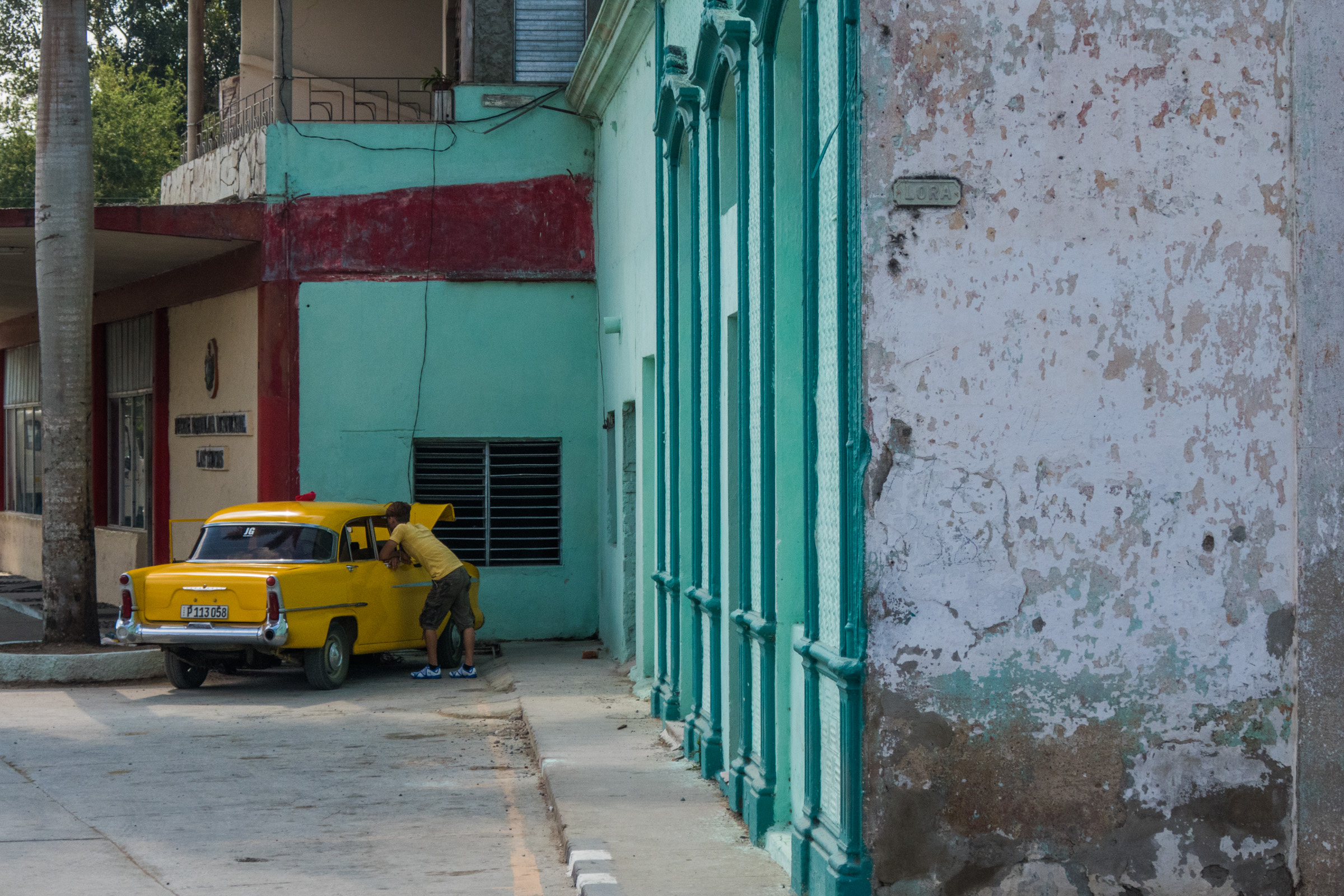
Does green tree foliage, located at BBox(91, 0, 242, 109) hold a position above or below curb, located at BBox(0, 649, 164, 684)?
above

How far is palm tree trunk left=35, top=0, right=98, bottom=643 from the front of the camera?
44.5ft

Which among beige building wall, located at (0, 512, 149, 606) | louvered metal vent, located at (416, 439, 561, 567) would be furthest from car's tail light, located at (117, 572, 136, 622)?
beige building wall, located at (0, 512, 149, 606)

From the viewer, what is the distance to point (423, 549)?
13.5 m

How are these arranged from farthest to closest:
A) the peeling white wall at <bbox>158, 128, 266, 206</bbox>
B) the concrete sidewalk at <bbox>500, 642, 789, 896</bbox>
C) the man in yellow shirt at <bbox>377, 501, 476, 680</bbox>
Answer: the peeling white wall at <bbox>158, 128, 266, 206</bbox> → the man in yellow shirt at <bbox>377, 501, 476, 680</bbox> → the concrete sidewalk at <bbox>500, 642, 789, 896</bbox>

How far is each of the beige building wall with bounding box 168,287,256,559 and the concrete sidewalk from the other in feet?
17.8

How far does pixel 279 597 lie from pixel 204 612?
71 centimetres

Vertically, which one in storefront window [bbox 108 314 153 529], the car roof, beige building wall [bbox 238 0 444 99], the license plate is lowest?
the license plate

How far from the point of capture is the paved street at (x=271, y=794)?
686cm

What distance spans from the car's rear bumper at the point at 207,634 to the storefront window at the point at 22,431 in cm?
1230

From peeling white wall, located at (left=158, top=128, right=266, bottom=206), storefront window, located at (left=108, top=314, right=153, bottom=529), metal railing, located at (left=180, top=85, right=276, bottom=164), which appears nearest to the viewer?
peeling white wall, located at (left=158, top=128, right=266, bottom=206)

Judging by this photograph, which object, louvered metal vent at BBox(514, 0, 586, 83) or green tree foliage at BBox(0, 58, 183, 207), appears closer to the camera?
louvered metal vent at BBox(514, 0, 586, 83)

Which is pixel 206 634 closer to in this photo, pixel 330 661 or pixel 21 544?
pixel 330 661

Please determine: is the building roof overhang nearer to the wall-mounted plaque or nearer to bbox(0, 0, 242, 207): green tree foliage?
the wall-mounted plaque

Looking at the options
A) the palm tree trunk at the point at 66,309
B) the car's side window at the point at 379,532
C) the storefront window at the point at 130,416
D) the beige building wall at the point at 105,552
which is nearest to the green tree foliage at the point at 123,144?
the beige building wall at the point at 105,552
